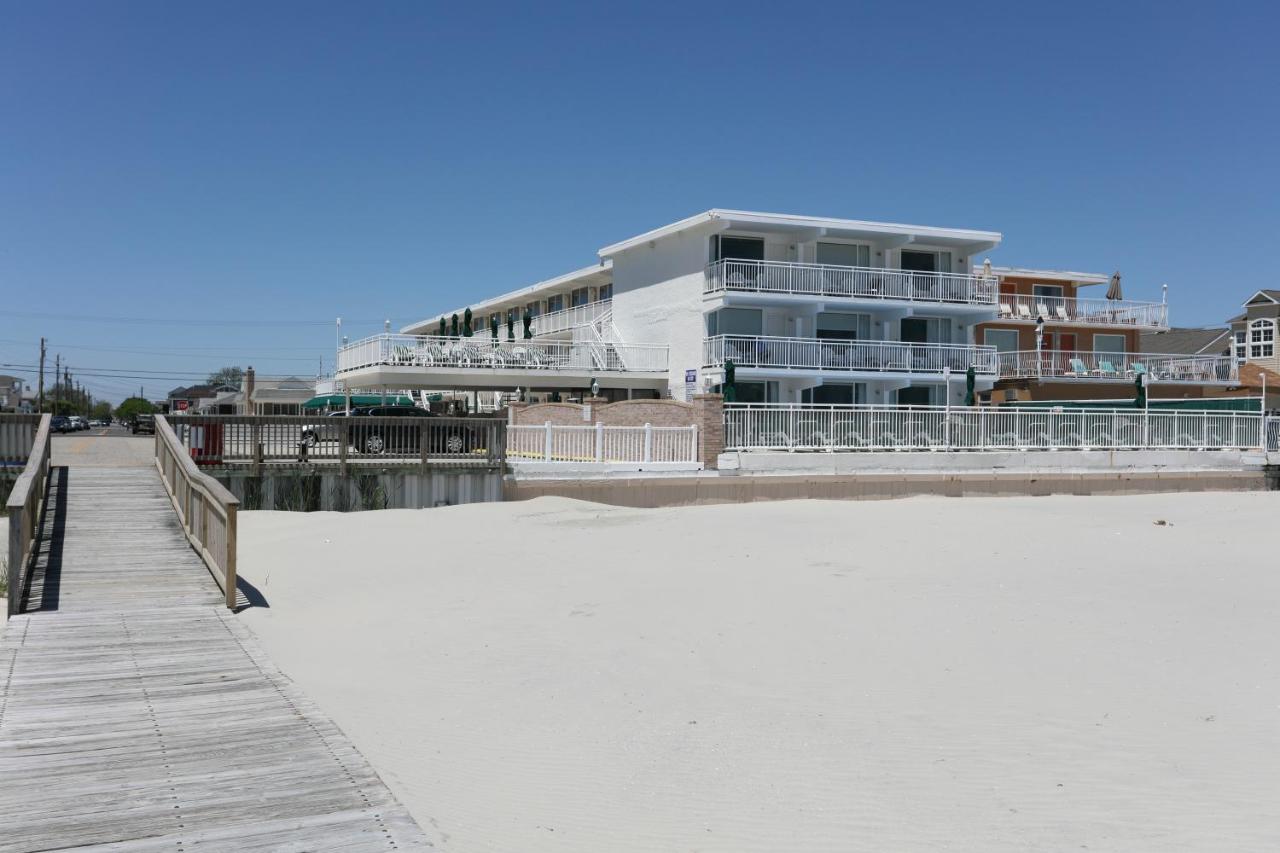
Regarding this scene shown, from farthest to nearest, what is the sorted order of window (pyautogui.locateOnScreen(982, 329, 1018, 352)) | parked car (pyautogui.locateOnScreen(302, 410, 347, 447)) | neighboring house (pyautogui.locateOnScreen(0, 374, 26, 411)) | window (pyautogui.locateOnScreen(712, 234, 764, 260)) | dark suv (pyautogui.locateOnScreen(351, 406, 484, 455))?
neighboring house (pyautogui.locateOnScreen(0, 374, 26, 411))
window (pyautogui.locateOnScreen(982, 329, 1018, 352))
window (pyautogui.locateOnScreen(712, 234, 764, 260))
dark suv (pyautogui.locateOnScreen(351, 406, 484, 455))
parked car (pyautogui.locateOnScreen(302, 410, 347, 447))

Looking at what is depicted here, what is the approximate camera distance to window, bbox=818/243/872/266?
42844 millimetres

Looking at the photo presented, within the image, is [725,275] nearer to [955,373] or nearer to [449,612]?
[955,373]

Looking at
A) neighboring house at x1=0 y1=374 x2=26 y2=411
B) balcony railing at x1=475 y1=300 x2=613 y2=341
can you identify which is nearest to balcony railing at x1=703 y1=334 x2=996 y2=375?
balcony railing at x1=475 y1=300 x2=613 y2=341

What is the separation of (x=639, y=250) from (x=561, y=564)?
102 ft

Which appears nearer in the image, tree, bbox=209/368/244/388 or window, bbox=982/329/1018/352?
window, bbox=982/329/1018/352

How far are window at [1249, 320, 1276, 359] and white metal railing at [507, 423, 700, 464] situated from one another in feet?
146

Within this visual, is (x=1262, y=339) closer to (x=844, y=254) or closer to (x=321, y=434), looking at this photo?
(x=844, y=254)

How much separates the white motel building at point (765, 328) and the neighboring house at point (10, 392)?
11566cm

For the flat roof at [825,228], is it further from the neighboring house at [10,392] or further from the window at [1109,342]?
the neighboring house at [10,392]

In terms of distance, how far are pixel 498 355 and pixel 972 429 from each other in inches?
741

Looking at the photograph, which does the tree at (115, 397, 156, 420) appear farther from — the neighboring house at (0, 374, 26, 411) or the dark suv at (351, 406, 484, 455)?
the dark suv at (351, 406, 484, 455)

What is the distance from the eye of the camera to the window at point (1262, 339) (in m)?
57.0

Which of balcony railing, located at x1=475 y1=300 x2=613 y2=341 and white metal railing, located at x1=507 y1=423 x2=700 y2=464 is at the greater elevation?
balcony railing, located at x1=475 y1=300 x2=613 y2=341

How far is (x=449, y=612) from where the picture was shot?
1265cm
